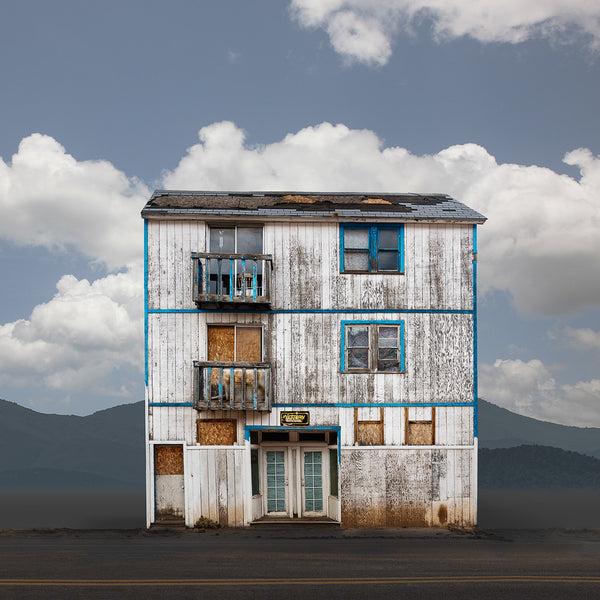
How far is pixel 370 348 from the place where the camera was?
2145cm

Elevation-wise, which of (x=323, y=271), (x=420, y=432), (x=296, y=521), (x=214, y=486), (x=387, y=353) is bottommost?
(x=296, y=521)

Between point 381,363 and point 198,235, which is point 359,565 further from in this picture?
point 198,235

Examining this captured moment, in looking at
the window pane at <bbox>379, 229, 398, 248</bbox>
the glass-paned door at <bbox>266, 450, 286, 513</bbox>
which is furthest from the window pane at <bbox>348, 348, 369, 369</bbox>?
the glass-paned door at <bbox>266, 450, 286, 513</bbox>

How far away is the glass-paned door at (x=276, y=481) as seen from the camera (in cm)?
2223

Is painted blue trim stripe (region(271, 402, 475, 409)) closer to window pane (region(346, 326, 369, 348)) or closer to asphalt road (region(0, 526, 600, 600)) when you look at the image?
window pane (region(346, 326, 369, 348))

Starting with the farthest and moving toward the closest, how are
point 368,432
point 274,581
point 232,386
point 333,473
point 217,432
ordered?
point 333,473 → point 368,432 → point 217,432 → point 232,386 → point 274,581

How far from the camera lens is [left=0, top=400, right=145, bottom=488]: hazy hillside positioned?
152 ft

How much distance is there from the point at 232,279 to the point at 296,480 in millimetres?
7557

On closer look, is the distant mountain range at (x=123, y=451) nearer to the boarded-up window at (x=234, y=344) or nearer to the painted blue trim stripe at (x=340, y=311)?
the painted blue trim stripe at (x=340, y=311)

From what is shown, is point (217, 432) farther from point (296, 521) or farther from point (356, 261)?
point (356, 261)

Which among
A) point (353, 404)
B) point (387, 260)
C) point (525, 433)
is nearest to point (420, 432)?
point (353, 404)

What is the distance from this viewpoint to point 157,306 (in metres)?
21.2

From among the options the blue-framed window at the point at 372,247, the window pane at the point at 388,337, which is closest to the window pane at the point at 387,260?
the blue-framed window at the point at 372,247

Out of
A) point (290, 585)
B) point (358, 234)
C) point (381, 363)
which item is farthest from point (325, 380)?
point (290, 585)
